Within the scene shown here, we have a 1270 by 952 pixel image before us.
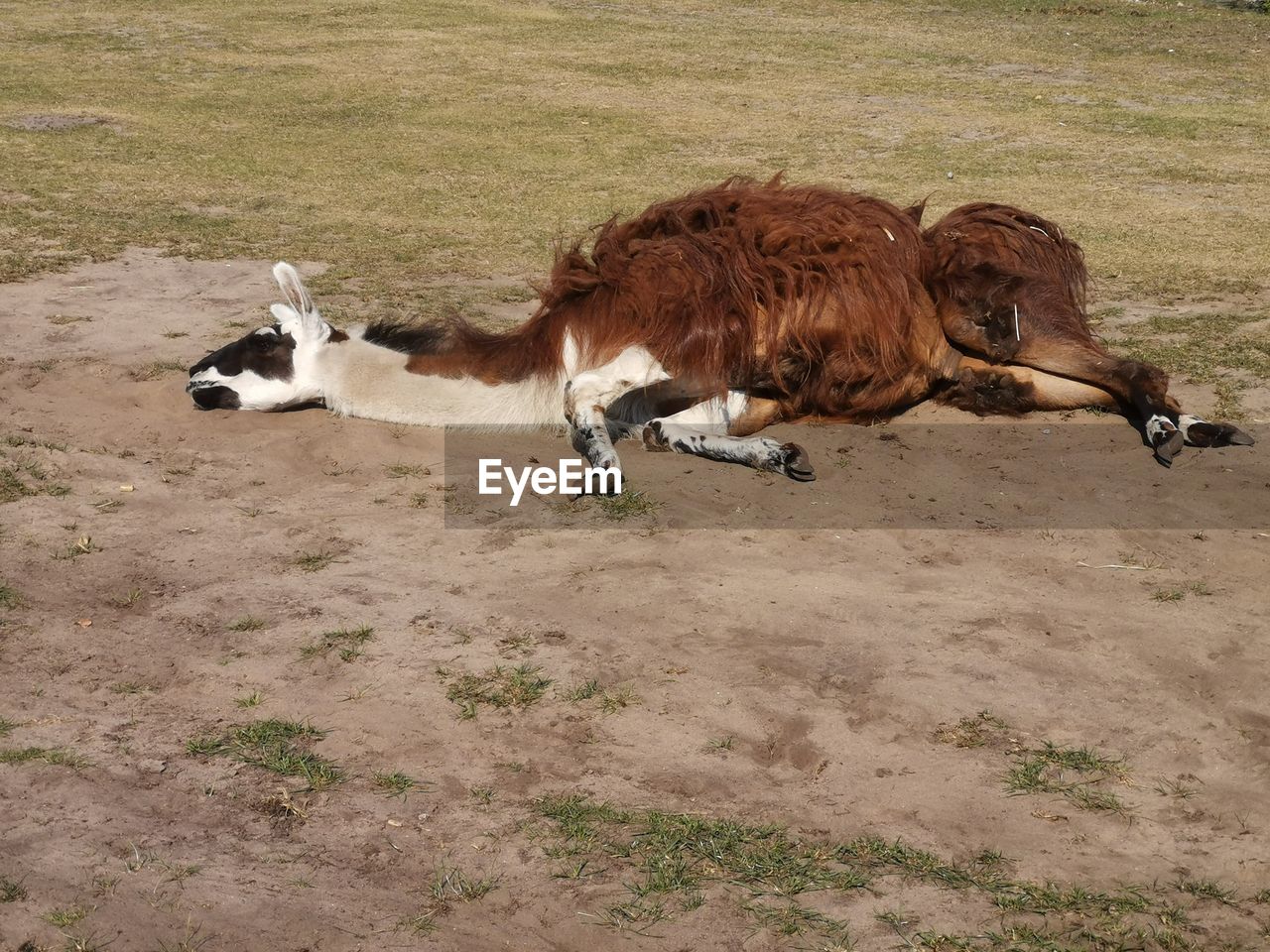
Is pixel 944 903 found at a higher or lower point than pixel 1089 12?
lower

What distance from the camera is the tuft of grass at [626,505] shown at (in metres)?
5.26

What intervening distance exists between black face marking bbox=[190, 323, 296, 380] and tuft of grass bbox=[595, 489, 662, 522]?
5.63 feet

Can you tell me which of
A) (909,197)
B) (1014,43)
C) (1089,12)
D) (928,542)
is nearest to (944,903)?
(928,542)

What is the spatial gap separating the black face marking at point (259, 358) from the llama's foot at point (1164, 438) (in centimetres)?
381

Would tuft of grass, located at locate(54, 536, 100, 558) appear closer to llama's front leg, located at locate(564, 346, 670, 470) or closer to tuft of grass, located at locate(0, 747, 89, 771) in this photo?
tuft of grass, located at locate(0, 747, 89, 771)

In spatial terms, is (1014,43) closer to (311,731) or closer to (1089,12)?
(1089,12)

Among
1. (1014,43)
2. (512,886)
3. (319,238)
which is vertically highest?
(1014,43)

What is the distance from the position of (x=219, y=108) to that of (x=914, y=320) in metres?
9.65

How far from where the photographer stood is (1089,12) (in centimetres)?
1923

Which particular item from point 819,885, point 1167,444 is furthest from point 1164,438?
point 819,885

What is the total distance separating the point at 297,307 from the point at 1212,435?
4111 mm

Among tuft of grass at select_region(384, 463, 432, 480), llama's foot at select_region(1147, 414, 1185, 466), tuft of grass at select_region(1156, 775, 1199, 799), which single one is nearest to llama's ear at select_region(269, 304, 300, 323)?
tuft of grass at select_region(384, 463, 432, 480)

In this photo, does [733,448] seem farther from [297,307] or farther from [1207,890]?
[1207,890]

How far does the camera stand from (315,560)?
4828 millimetres
